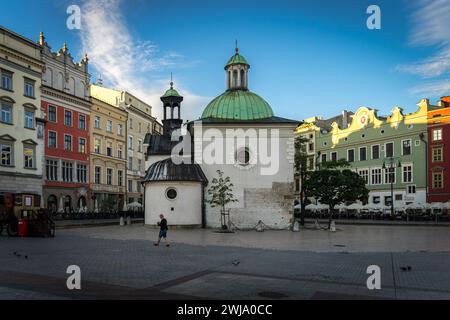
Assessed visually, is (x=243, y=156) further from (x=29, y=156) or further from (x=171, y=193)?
(x=29, y=156)

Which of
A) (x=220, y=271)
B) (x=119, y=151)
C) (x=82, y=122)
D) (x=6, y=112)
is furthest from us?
(x=119, y=151)

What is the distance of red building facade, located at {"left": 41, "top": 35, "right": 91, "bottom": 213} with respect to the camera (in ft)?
158

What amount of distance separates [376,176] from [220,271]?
171ft

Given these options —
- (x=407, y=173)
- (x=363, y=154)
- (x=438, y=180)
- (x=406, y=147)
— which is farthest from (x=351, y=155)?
(x=438, y=180)

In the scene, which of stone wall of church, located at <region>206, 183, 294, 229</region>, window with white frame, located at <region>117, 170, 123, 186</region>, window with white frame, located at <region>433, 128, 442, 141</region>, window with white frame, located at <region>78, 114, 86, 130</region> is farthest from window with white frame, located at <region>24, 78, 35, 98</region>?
window with white frame, located at <region>433, 128, 442, 141</region>

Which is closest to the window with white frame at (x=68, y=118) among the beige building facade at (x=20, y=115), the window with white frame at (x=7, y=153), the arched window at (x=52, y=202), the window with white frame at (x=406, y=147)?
the beige building facade at (x=20, y=115)

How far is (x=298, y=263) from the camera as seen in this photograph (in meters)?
14.6

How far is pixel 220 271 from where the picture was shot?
12.8 metres

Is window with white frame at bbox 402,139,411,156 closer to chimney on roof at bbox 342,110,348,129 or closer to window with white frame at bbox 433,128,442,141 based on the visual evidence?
window with white frame at bbox 433,128,442,141

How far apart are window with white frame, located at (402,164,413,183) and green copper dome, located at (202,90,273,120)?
94.4ft

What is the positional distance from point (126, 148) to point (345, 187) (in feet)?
126

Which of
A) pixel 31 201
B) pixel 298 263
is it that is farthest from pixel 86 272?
pixel 31 201

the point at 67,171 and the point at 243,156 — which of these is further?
the point at 67,171
